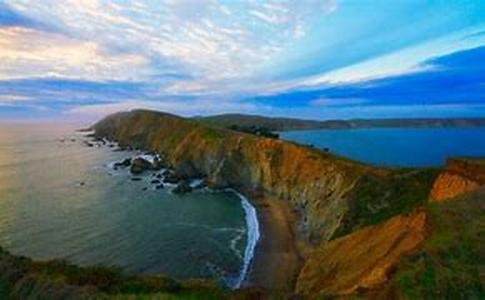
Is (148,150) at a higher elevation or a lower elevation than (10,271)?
lower

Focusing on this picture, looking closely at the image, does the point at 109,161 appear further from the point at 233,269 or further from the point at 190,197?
the point at 233,269

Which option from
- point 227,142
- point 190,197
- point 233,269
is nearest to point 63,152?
point 227,142

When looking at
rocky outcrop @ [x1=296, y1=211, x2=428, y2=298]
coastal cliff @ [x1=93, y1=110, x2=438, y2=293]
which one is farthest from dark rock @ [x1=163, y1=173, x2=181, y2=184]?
rocky outcrop @ [x1=296, y1=211, x2=428, y2=298]

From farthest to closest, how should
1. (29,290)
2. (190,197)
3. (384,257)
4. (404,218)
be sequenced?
(190,197), (404,218), (384,257), (29,290)

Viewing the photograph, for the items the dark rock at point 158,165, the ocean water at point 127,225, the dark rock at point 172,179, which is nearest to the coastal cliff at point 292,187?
the dark rock at point 158,165

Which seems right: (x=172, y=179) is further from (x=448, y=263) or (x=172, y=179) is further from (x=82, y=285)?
(x=448, y=263)

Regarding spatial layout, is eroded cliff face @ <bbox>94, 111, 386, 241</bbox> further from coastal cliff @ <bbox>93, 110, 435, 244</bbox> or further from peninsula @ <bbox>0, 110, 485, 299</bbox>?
peninsula @ <bbox>0, 110, 485, 299</bbox>

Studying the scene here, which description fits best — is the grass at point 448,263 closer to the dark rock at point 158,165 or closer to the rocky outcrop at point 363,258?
the rocky outcrop at point 363,258
